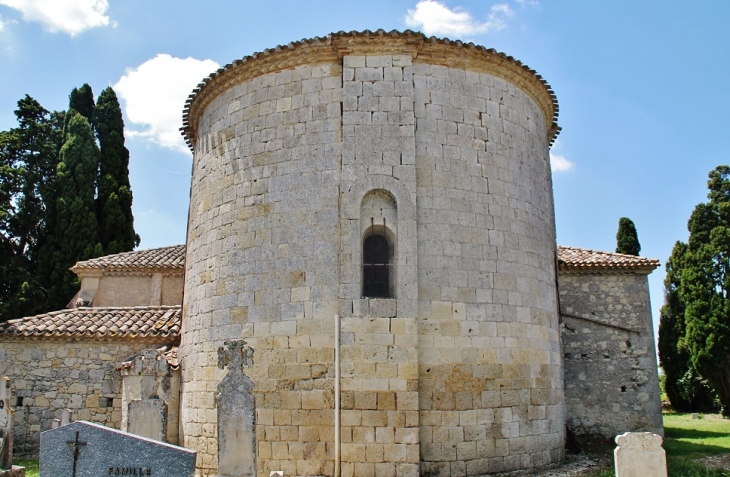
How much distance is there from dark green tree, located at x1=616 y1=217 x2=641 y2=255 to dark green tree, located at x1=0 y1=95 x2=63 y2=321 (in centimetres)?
2379

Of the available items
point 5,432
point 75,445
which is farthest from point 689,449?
point 5,432

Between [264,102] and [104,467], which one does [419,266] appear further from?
[104,467]

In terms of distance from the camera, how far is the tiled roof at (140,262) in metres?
16.9

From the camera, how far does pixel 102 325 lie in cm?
1288

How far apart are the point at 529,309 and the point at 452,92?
3977mm

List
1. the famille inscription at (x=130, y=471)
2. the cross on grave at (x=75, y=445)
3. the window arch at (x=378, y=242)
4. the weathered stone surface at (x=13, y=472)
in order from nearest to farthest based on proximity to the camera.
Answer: the famille inscription at (x=130, y=471) → the cross on grave at (x=75, y=445) → the weathered stone surface at (x=13, y=472) → the window arch at (x=378, y=242)

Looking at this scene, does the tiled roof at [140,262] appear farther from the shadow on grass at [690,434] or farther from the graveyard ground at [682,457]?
the shadow on grass at [690,434]

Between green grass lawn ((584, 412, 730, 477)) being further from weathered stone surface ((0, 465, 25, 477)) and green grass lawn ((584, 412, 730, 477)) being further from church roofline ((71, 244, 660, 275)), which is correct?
weathered stone surface ((0, 465, 25, 477))

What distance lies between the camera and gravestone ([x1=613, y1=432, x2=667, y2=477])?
7.11 m

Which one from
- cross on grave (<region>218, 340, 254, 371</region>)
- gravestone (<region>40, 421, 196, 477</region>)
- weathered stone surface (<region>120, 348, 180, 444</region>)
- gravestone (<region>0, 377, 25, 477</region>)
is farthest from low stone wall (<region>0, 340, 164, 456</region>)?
gravestone (<region>40, 421, 196, 477</region>)

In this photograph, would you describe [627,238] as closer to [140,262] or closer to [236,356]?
[140,262]

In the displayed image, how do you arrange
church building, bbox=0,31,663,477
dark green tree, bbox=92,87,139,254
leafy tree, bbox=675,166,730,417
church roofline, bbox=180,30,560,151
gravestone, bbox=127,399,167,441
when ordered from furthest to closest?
dark green tree, bbox=92,87,139,254 → leafy tree, bbox=675,166,730,417 → church roofline, bbox=180,30,560,151 → church building, bbox=0,31,663,477 → gravestone, bbox=127,399,167,441

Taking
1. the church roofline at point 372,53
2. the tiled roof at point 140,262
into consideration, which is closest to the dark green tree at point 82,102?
the tiled roof at point 140,262

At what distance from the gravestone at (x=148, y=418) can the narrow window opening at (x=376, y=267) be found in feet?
11.4
